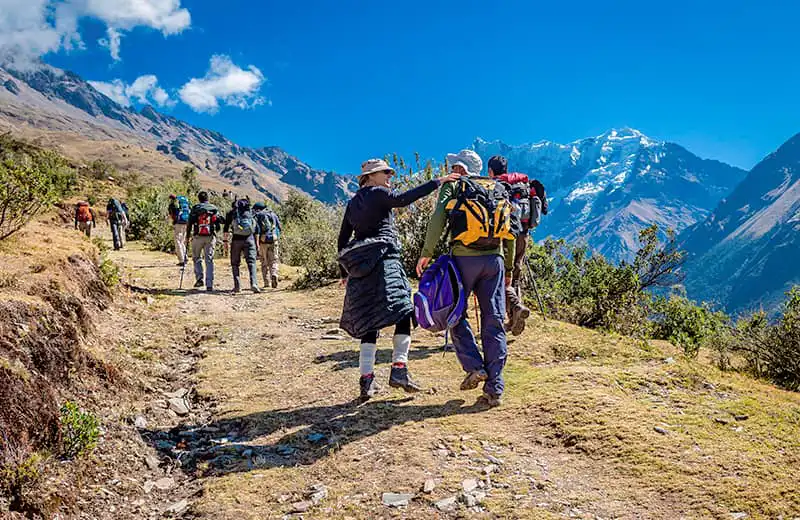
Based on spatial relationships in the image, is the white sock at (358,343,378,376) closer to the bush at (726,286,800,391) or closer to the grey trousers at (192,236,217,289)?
the bush at (726,286,800,391)

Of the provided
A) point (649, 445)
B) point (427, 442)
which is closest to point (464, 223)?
point (427, 442)

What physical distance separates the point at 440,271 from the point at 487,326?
26.4 inches

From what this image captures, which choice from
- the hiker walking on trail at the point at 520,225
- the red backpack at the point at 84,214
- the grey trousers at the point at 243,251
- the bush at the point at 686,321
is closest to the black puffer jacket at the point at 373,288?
the hiker walking on trail at the point at 520,225

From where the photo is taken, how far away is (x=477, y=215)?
16.2 feet

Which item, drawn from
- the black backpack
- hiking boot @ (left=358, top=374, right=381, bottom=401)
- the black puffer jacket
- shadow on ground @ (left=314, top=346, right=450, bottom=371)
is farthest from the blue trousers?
the black backpack

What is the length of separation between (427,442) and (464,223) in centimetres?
192

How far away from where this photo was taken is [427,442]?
14.4 ft

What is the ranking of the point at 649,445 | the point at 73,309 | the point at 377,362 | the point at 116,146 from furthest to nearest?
the point at 116,146, the point at 377,362, the point at 73,309, the point at 649,445

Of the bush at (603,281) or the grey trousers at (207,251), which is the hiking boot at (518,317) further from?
the grey trousers at (207,251)

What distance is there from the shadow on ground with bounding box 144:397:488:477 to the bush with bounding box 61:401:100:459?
75 cm

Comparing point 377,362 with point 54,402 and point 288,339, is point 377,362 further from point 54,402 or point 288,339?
point 54,402

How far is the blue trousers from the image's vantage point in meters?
5.03

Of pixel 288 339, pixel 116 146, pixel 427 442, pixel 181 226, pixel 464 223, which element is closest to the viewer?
pixel 427 442

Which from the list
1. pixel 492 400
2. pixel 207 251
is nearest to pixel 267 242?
pixel 207 251
